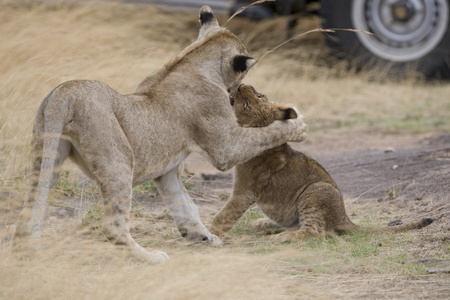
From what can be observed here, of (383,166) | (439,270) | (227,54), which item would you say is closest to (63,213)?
(227,54)

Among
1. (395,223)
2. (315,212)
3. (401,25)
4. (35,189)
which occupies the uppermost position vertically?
(401,25)

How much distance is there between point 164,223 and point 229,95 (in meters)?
1.02

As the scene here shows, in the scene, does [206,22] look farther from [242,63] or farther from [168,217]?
[168,217]

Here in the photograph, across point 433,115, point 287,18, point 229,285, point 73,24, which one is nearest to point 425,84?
point 433,115

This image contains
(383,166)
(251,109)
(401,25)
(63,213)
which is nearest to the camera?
(251,109)

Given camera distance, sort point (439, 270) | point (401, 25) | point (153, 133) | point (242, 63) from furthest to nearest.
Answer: point (401, 25) < point (242, 63) < point (153, 133) < point (439, 270)

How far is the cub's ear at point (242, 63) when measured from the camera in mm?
4672

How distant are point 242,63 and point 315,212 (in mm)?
1042

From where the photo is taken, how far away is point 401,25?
9.83 m

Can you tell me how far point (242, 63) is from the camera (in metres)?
4.71

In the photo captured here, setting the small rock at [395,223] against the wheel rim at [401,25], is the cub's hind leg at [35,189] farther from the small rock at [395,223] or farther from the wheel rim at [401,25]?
the wheel rim at [401,25]

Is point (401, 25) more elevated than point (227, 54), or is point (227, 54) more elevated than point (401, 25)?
point (227, 54)

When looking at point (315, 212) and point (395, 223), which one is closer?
point (315, 212)

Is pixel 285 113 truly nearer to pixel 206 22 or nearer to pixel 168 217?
pixel 206 22
